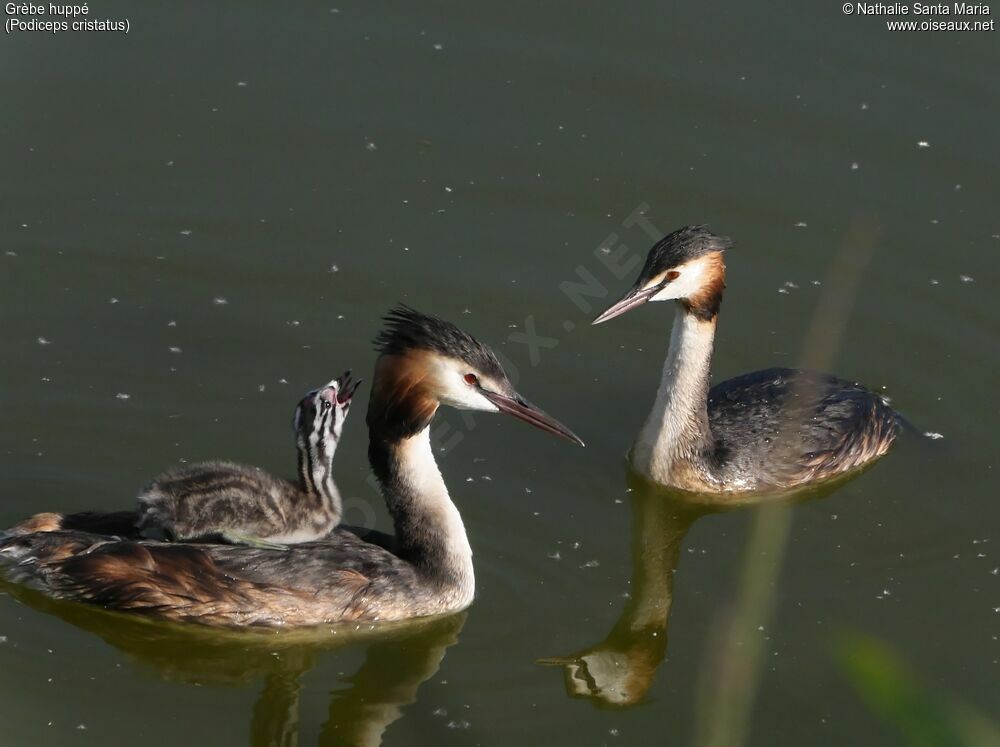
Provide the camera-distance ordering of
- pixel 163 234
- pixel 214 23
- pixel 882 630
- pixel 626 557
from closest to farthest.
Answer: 1. pixel 882 630
2. pixel 626 557
3. pixel 163 234
4. pixel 214 23

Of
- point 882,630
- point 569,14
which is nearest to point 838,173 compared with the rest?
point 569,14

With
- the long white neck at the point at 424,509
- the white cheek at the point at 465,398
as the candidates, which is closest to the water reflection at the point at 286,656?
the long white neck at the point at 424,509

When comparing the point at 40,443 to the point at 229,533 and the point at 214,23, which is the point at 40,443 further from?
the point at 214,23

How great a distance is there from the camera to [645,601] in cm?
687

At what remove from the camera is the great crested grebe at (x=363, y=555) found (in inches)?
242

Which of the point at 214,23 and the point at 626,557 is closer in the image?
the point at 626,557

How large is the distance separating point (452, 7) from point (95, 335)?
4076 millimetres

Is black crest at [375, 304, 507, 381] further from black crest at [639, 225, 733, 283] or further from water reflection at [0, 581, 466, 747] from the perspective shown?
black crest at [639, 225, 733, 283]

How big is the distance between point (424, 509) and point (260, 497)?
71cm

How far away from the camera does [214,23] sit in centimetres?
1041

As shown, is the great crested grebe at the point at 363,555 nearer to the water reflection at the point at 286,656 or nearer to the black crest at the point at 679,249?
the water reflection at the point at 286,656

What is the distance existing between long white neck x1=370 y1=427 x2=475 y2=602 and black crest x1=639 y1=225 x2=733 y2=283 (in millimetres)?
1631

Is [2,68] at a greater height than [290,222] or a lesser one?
greater

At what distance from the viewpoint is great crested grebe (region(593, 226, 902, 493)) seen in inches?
291
